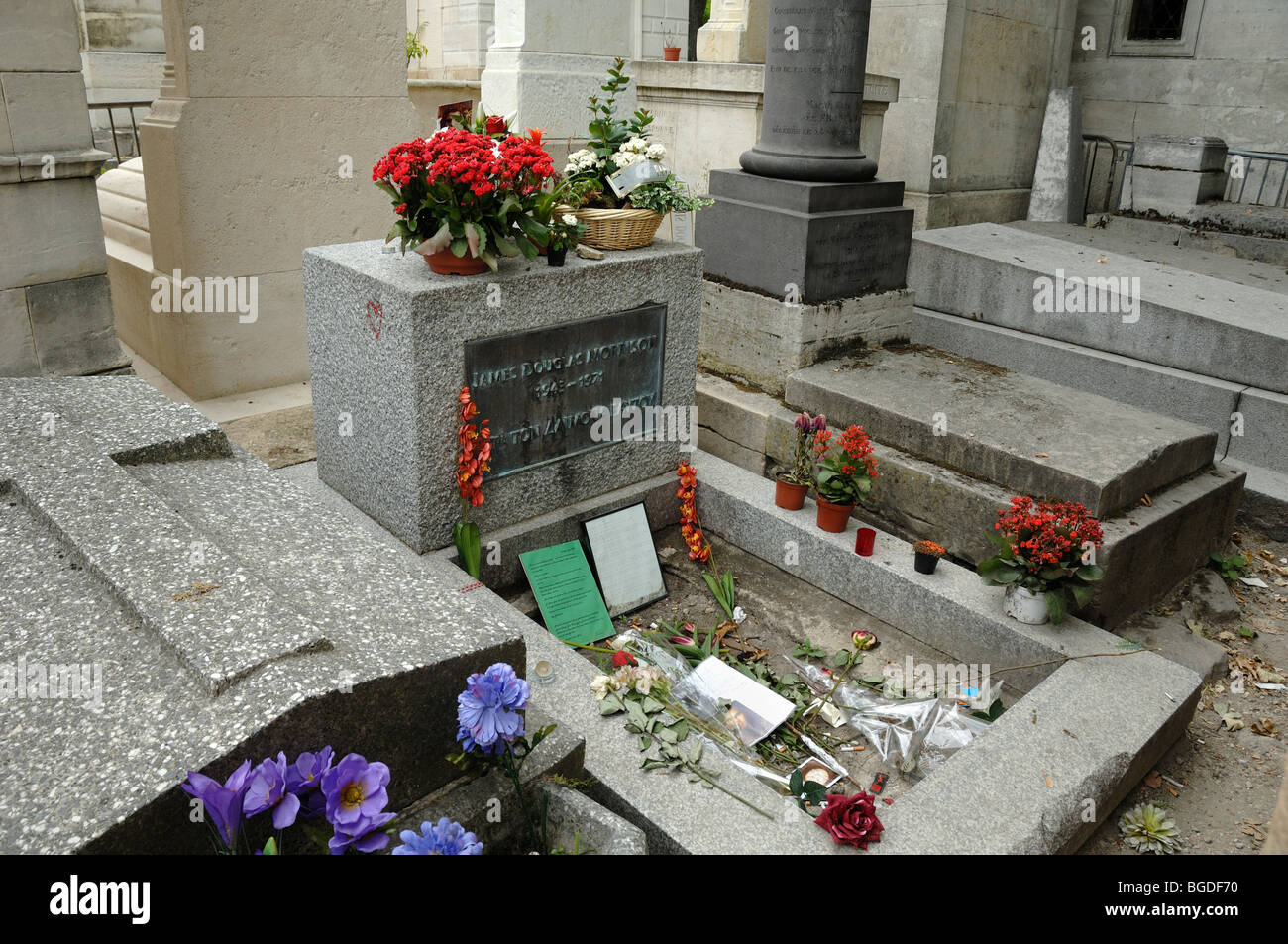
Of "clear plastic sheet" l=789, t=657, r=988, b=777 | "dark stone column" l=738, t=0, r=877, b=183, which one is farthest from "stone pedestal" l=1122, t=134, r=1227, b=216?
"clear plastic sheet" l=789, t=657, r=988, b=777

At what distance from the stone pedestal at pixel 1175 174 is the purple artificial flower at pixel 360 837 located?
1001cm

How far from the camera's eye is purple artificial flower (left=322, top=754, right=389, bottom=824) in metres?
1.85

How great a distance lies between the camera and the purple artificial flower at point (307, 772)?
1896 mm

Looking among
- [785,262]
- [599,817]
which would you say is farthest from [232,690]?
[785,262]

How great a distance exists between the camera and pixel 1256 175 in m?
10.0

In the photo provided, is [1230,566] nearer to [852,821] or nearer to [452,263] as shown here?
[852,821]

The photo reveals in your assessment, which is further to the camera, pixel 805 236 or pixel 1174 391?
pixel 1174 391

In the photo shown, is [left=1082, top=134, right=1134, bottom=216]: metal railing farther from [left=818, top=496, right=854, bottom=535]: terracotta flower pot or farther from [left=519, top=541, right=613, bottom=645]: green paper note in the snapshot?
[left=519, top=541, right=613, bottom=645]: green paper note

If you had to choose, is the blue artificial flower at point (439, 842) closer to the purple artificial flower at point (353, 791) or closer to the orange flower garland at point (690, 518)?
the purple artificial flower at point (353, 791)

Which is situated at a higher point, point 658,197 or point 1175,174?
point 1175,174

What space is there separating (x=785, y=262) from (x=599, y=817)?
422cm

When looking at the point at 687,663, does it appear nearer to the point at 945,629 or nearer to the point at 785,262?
the point at 945,629

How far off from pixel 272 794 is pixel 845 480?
3350 millimetres

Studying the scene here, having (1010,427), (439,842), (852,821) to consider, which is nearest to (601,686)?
(852,821)
